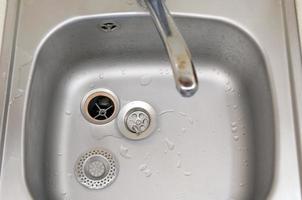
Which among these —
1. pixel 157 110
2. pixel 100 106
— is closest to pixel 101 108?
pixel 100 106

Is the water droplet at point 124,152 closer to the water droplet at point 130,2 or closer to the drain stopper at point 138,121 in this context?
the drain stopper at point 138,121

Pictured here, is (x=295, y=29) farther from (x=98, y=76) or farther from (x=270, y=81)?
(x=98, y=76)

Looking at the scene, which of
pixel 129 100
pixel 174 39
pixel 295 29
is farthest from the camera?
pixel 129 100

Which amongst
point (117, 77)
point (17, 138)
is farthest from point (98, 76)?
point (17, 138)

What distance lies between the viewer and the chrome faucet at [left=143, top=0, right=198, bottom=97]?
61 cm

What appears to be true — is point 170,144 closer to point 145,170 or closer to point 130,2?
point 145,170

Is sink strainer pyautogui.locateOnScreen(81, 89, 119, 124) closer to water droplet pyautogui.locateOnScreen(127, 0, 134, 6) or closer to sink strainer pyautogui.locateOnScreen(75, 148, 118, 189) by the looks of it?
sink strainer pyautogui.locateOnScreen(75, 148, 118, 189)

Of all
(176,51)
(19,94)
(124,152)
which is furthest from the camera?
(124,152)

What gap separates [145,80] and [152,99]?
4 centimetres

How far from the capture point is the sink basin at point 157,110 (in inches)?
32.2

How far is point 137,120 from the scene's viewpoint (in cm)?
90

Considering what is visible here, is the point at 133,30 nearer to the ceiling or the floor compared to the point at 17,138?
nearer to the ceiling

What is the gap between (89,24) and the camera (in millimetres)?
836

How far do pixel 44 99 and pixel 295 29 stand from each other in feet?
1.52
